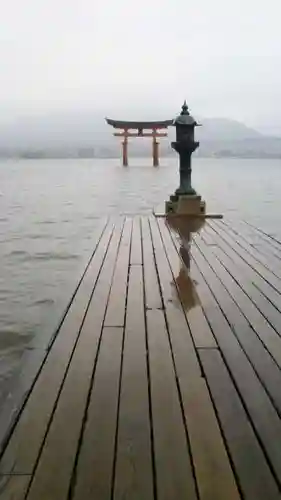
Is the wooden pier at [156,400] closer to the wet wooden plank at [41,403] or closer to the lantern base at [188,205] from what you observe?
the wet wooden plank at [41,403]

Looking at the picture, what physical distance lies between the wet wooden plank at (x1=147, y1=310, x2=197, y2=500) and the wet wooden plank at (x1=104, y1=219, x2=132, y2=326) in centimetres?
48

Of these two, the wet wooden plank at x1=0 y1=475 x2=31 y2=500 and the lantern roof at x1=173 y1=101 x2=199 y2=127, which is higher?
the lantern roof at x1=173 y1=101 x2=199 y2=127

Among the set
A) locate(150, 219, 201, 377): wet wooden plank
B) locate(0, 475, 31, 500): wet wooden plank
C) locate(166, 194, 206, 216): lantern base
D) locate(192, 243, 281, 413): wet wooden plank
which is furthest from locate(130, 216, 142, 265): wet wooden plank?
locate(0, 475, 31, 500): wet wooden plank

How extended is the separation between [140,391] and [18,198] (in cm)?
1736

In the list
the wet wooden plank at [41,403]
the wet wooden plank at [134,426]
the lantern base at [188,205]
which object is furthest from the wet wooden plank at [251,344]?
the lantern base at [188,205]

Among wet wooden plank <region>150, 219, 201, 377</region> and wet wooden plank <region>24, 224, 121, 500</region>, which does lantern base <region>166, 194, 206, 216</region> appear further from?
wet wooden plank <region>24, 224, 121, 500</region>

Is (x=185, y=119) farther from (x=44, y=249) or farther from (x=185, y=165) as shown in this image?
(x=44, y=249)

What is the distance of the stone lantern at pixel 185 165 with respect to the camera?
860cm

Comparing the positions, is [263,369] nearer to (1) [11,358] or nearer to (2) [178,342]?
(2) [178,342]

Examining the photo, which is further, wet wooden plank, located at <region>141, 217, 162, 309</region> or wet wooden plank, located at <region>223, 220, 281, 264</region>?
wet wooden plank, located at <region>223, 220, 281, 264</region>

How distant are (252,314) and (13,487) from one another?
2079 millimetres

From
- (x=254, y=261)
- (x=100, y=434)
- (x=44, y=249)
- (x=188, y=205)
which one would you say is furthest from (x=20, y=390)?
(x=188, y=205)

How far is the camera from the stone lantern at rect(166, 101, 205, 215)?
860 centimetres

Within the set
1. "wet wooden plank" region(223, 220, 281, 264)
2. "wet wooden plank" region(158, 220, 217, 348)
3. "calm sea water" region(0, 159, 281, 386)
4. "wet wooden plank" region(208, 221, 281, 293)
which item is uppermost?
"wet wooden plank" region(158, 220, 217, 348)
